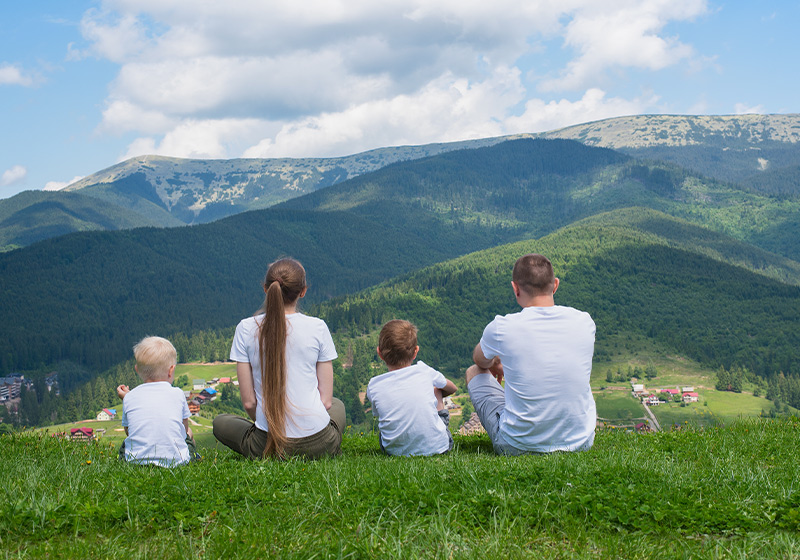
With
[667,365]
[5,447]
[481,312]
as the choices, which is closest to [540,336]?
[5,447]

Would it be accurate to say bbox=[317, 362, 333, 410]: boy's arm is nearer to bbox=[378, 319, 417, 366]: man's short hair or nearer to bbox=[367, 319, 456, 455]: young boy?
bbox=[367, 319, 456, 455]: young boy

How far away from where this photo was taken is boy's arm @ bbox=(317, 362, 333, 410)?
6785 mm

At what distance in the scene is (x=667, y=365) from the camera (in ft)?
492

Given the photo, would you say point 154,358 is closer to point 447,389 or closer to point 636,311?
point 447,389

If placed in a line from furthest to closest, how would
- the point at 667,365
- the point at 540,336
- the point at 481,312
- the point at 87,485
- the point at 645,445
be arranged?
the point at 481,312 → the point at 667,365 → the point at 645,445 → the point at 540,336 → the point at 87,485

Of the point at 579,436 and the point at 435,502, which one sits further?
the point at 579,436

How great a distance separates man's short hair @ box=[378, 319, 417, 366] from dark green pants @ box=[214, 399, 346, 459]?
1135mm

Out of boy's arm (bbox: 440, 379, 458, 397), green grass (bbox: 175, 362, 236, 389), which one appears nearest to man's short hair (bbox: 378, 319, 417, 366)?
boy's arm (bbox: 440, 379, 458, 397)

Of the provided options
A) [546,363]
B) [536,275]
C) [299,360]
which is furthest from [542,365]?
[299,360]

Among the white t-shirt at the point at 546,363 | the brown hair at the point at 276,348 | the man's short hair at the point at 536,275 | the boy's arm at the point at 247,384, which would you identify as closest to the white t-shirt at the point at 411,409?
the white t-shirt at the point at 546,363

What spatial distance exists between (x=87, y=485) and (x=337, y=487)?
7.28 ft

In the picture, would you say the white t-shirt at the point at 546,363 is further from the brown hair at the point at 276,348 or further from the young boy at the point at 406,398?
the brown hair at the point at 276,348

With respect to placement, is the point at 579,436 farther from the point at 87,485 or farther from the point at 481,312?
the point at 481,312

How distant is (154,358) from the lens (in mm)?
6574
